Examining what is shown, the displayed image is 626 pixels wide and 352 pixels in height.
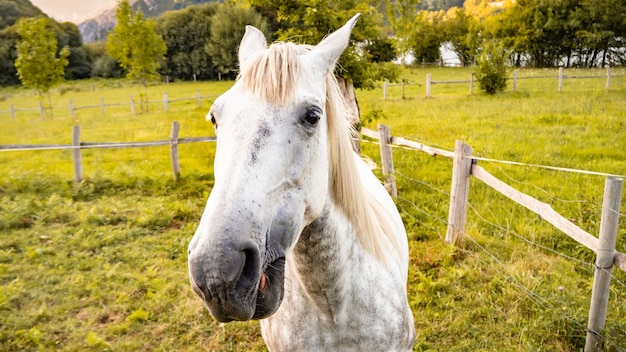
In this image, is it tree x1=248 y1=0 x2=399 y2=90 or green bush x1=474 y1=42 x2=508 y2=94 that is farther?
green bush x1=474 y1=42 x2=508 y2=94

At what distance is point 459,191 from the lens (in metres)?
4.60

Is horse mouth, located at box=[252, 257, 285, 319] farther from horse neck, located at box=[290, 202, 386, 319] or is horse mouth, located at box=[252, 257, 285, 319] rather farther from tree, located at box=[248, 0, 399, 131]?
tree, located at box=[248, 0, 399, 131]

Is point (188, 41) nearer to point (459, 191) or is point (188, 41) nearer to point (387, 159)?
point (387, 159)

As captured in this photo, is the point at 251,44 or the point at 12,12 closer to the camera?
the point at 251,44

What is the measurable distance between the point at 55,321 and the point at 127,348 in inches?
38.2

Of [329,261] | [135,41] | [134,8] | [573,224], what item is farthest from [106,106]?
[134,8]

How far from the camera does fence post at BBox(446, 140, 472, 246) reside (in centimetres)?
449

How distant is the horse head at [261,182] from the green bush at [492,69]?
54.4ft

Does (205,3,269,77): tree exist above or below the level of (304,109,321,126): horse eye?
above

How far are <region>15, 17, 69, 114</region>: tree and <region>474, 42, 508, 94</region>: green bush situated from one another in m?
20.6

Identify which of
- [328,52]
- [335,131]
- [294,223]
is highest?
[328,52]

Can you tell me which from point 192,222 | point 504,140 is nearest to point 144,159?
point 192,222

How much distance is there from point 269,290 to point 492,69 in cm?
1710

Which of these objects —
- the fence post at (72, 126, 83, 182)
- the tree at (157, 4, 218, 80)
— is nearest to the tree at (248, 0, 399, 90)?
the fence post at (72, 126, 83, 182)
